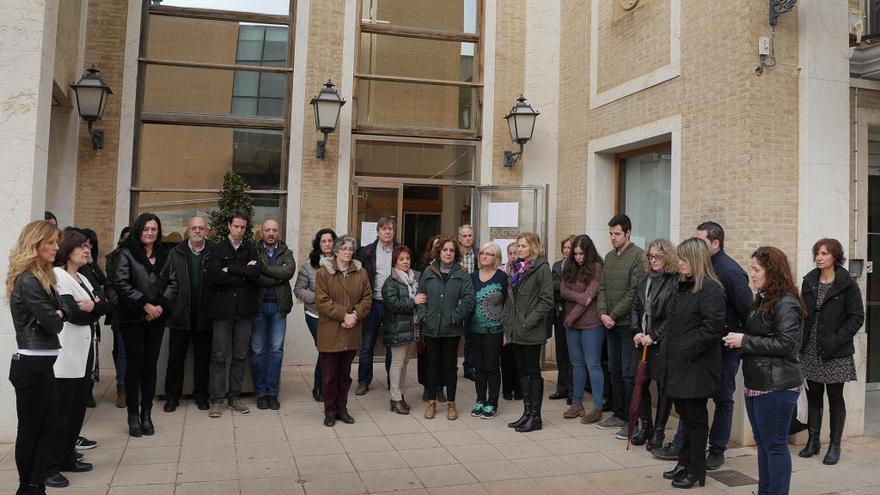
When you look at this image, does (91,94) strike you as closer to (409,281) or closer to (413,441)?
(409,281)

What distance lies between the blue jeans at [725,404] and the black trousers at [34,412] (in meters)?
4.88

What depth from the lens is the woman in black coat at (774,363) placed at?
4.09m

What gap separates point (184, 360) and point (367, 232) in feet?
11.8

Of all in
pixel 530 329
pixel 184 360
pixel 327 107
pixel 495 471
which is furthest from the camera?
pixel 327 107

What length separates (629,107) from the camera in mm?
8117

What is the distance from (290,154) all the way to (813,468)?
7404mm

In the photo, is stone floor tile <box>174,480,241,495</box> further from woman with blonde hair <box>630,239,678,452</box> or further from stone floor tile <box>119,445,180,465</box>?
woman with blonde hair <box>630,239,678,452</box>

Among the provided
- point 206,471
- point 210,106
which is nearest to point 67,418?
point 206,471

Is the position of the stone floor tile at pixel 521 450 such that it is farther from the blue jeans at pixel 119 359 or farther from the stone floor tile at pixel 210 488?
the blue jeans at pixel 119 359

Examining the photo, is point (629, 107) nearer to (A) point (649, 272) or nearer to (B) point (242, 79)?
(A) point (649, 272)

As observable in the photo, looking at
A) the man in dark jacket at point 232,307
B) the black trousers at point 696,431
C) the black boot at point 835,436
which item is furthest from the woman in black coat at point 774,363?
the man in dark jacket at point 232,307

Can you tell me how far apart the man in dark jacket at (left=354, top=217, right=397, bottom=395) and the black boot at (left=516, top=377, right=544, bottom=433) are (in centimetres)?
185

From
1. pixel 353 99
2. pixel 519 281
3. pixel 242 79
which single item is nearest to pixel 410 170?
pixel 353 99

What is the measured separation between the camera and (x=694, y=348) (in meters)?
4.58
